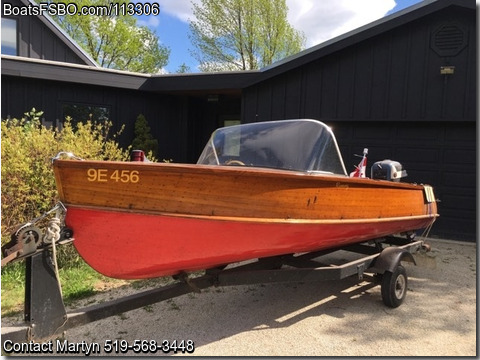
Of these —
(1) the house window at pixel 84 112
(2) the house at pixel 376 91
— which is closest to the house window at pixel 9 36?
(2) the house at pixel 376 91

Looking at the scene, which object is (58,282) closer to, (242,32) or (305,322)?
(305,322)

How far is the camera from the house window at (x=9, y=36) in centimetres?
1205

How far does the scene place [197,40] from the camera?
2483 cm

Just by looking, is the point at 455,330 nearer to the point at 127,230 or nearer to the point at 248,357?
the point at 248,357

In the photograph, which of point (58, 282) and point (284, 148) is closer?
point (58, 282)

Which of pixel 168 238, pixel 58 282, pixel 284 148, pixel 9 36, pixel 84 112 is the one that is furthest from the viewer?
pixel 9 36

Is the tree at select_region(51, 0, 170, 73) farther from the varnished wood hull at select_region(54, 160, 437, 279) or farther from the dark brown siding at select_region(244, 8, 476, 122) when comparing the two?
the varnished wood hull at select_region(54, 160, 437, 279)

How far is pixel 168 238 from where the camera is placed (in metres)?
3.12

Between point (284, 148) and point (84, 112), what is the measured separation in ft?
26.8

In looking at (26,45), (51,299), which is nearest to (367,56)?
(51,299)

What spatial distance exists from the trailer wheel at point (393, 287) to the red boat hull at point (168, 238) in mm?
1342

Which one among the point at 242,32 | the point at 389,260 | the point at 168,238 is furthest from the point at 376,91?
the point at 242,32

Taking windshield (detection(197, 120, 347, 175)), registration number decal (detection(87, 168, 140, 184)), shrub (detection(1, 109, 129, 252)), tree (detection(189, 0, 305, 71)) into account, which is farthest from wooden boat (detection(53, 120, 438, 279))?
tree (detection(189, 0, 305, 71))

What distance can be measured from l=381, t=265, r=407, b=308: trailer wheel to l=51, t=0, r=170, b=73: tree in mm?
26055
